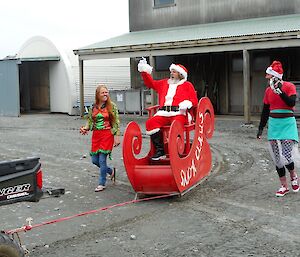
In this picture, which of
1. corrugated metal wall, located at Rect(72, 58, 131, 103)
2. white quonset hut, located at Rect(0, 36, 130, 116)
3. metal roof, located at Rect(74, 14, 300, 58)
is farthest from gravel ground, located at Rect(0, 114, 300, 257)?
corrugated metal wall, located at Rect(72, 58, 131, 103)

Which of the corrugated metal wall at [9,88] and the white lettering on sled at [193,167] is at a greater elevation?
the corrugated metal wall at [9,88]

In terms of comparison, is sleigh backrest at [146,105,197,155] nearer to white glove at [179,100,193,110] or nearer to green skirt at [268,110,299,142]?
white glove at [179,100,193,110]

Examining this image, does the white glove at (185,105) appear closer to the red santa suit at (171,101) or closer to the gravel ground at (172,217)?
the red santa suit at (171,101)

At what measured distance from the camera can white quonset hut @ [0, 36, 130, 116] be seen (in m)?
23.1

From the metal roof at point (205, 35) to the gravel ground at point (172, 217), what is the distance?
19.6ft

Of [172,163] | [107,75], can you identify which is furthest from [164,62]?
[172,163]

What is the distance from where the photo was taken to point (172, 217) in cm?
625

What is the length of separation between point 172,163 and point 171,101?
1.29 metres

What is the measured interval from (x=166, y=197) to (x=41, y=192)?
10.0ft

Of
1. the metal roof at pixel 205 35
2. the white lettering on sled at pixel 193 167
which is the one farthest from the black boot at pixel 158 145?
the metal roof at pixel 205 35

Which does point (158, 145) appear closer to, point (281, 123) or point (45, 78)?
point (281, 123)

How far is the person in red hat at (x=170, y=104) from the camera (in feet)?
24.6

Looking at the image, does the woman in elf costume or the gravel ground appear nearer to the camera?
the gravel ground

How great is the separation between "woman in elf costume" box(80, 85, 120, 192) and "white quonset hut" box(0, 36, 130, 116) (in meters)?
15.4
